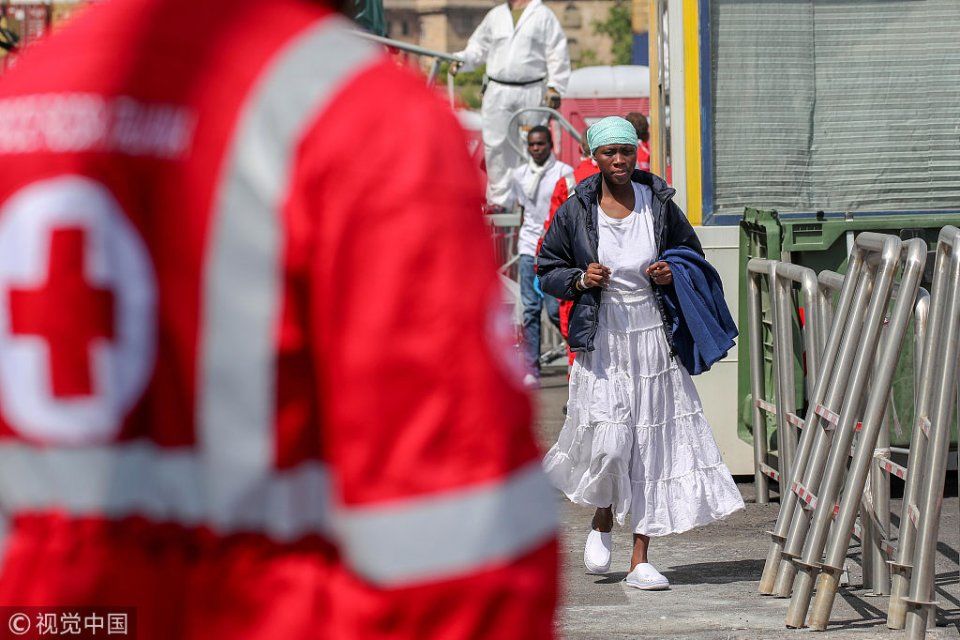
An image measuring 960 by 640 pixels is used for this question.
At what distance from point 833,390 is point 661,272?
1007mm

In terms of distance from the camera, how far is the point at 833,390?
18.8ft

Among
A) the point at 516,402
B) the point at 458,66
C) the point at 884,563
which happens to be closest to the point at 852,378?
the point at 884,563

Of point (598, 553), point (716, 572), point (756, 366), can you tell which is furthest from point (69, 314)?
point (756, 366)

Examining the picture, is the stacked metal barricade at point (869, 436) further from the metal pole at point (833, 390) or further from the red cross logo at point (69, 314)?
the red cross logo at point (69, 314)

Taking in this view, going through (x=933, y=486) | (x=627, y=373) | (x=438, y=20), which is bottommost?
(x=933, y=486)

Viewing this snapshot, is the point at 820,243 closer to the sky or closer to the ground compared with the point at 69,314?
closer to the ground

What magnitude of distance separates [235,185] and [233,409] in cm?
20

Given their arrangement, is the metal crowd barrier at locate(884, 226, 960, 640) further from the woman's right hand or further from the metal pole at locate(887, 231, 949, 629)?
the woman's right hand

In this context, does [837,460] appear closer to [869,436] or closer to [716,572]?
[869,436]

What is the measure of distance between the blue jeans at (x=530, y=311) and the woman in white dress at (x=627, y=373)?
567 centimetres

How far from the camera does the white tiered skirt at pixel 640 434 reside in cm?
657

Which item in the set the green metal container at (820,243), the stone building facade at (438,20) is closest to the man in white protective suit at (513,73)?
the green metal container at (820,243)

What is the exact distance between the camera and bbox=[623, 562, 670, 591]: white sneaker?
6383 mm

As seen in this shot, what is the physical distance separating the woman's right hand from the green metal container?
171 cm
